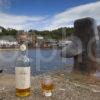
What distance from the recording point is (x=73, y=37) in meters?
3.16

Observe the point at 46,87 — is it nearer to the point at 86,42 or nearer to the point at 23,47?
the point at 23,47

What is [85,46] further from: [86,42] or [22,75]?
[22,75]

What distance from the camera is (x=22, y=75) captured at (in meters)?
1.62

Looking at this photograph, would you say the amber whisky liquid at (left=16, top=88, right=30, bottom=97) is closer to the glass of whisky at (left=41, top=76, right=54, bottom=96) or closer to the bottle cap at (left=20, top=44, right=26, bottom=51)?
the glass of whisky at (left=41, top=76, right=54, bottom=96)

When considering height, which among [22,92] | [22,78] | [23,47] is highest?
[23,47]

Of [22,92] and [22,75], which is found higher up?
[22,75]

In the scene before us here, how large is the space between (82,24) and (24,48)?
5.56 feet

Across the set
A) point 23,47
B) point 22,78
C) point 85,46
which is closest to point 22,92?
point 22,78

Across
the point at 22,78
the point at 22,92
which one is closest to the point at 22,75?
the point at 22,78

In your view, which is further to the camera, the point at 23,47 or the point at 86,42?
the point at 86,42

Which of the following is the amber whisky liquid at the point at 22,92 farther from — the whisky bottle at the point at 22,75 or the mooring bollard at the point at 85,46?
the mooring bollard at the point at 85,46

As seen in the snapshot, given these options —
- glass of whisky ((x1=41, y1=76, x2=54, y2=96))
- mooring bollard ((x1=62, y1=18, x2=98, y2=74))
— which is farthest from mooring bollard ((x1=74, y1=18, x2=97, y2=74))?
glass of whisky ((x1=41, y1=76, x2=54, y2=96))

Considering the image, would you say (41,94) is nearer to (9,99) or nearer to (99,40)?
(9,99)

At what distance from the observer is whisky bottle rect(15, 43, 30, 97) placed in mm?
1620
